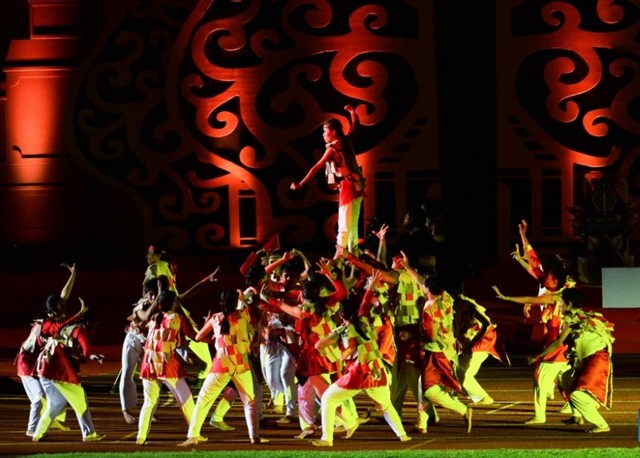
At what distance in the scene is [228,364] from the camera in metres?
14.9

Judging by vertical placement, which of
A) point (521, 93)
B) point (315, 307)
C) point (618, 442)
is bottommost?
point (618, 442)

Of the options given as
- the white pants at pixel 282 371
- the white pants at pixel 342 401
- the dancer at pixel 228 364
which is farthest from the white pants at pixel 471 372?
the dancer at pixel 228 364

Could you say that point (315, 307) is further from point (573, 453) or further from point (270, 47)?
point (270, 47)

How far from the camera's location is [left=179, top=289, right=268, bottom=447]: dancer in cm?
1495

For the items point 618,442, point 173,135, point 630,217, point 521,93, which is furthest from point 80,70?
point 618,442

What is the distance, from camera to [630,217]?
2727 centimetres

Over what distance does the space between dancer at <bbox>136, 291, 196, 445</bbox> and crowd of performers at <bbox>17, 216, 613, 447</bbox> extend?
0.5 inches

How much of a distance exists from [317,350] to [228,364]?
851 millimetres

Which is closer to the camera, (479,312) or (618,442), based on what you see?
(618,442)

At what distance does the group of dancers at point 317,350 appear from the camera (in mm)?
14984

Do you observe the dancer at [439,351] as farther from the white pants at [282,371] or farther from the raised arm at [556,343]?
the white pants at [282,371]

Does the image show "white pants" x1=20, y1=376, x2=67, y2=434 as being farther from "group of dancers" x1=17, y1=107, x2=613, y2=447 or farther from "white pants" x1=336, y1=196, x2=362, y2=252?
"white pants" x1=336, y1=196, x2=362, y2=252

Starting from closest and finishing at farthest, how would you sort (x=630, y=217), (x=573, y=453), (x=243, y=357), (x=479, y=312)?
(x=573, y=453) → (x=243, y=357) → (x=479, y=312) → (x=630, y=217)

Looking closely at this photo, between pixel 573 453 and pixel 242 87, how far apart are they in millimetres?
15290
